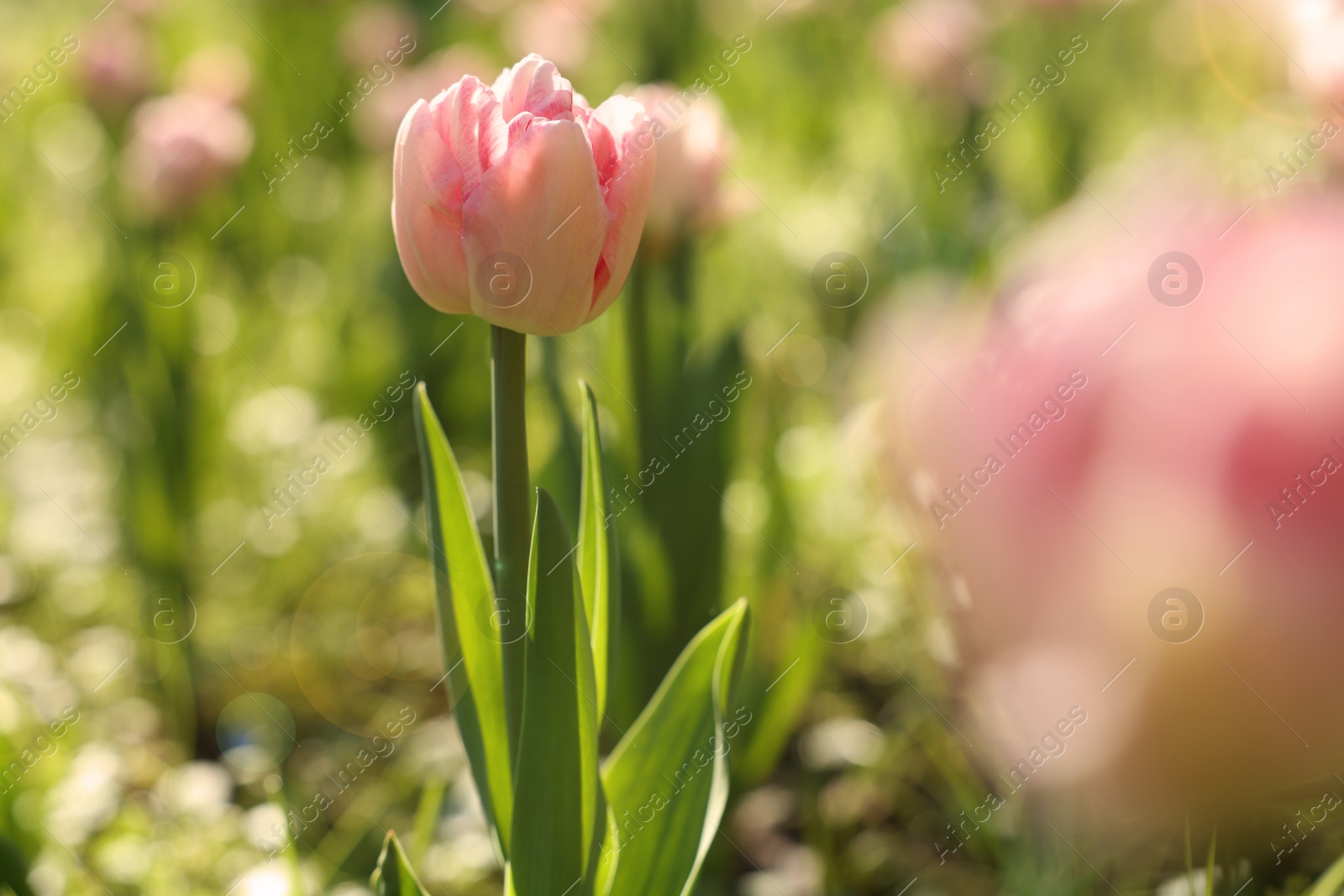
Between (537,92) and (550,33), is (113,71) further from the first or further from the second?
(537,92)

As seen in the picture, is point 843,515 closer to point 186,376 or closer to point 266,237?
point 186,376

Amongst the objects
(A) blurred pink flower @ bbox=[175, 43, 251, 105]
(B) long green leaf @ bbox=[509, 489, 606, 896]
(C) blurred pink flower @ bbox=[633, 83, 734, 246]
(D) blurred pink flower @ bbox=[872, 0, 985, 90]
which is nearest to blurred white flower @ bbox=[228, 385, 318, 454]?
(A) blurred pink flower @ bbox=[175, 43, 251, 105]

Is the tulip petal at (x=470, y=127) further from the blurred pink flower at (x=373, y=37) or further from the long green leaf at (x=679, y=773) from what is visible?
the blurred pink flower at (x=373, y=37)

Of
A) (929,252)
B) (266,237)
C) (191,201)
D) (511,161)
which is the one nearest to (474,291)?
(511,161)

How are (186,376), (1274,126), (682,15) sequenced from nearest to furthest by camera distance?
(186,376) < (1274,126) < (682,15)

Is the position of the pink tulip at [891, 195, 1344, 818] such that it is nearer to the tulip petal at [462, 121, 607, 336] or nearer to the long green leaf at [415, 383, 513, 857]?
the tulip petal at [462, 121, 607, 336]

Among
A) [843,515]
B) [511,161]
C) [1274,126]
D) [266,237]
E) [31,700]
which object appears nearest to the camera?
[511,161]

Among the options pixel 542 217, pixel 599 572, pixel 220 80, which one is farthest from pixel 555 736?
pixel 220 80
